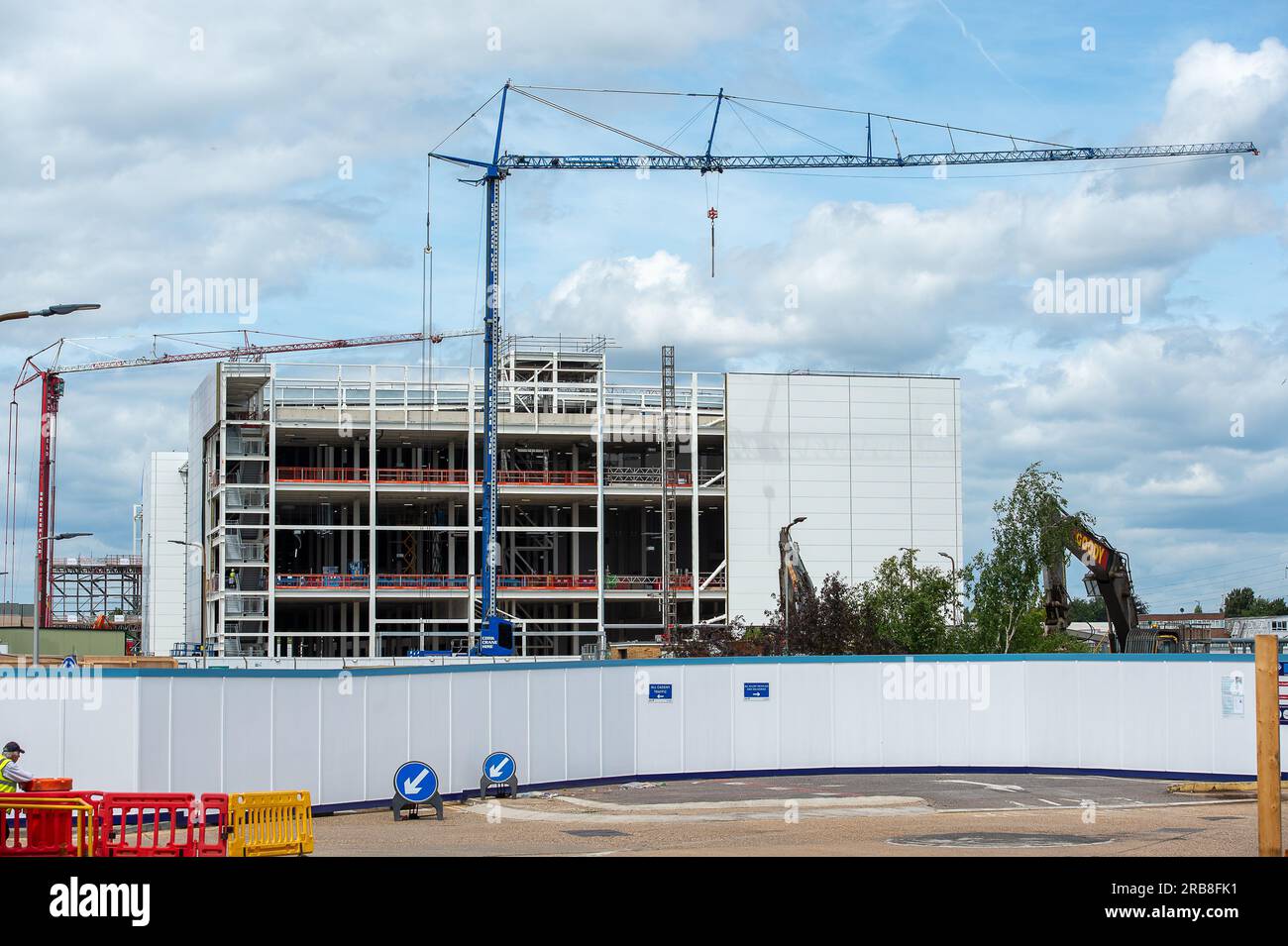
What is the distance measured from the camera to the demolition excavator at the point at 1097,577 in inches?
2007

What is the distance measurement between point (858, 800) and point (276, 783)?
33.9ft

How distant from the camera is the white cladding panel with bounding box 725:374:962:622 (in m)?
89.2

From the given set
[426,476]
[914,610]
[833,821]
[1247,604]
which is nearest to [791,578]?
[914,610]

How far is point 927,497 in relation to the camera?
9256 cm

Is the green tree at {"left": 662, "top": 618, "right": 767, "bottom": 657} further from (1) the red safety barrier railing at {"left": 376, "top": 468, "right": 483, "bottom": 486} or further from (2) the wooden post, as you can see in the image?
(2) the wooden post

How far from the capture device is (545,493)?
88.8 meters

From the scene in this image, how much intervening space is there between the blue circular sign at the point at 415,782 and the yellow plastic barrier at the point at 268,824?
5.39 meters

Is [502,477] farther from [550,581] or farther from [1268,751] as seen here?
[1268,751]

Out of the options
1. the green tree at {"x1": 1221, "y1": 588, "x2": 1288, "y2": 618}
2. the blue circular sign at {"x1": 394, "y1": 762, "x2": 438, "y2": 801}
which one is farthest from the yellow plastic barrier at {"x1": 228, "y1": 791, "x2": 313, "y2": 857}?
the green tree at {"x1": 1221, "y1": 588, "x2": 1288, "y2": 618}

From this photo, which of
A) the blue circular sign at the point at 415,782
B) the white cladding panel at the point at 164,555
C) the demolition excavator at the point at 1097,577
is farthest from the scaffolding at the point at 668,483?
the blue circular sign at the point at 415,782

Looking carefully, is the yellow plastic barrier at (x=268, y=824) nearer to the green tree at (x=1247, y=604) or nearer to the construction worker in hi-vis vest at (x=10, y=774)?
the construction worker in hi-vis vest at (x=10, y=774)

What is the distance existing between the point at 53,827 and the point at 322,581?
71935mm
